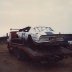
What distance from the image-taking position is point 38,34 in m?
12.5

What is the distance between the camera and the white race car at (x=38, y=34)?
12.1m

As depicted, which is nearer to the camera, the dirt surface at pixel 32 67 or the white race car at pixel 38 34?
the dirt surface at pixel 32 67

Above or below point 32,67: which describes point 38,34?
above

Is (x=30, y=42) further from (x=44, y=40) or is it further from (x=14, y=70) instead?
(x=14, y=70)

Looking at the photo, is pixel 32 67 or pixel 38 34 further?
pixel 38 34

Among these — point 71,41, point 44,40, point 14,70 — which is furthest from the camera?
point 71,41

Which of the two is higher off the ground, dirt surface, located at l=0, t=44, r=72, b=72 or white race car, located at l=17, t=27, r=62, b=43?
white race car, located at l=17, t=27, r=62, b=43

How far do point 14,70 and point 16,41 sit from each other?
371cm

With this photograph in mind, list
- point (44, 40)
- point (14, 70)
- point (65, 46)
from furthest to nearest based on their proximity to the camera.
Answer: point (65, 46) → point (44, 40) → point (14, 70)

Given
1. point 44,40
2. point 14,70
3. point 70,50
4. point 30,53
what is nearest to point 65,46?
point 70,50

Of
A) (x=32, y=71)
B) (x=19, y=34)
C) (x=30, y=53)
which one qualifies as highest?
(x=19, y=34)

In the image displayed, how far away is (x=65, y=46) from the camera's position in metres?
13.0

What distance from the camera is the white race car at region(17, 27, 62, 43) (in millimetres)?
12133

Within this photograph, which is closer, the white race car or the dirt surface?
the dirt surface
